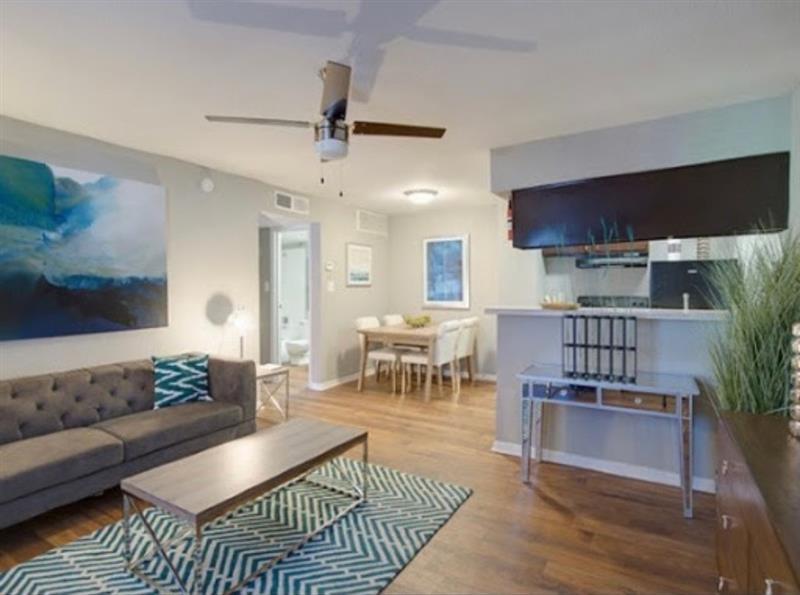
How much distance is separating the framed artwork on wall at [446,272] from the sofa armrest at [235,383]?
11.5 feet

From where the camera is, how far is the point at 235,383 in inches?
136

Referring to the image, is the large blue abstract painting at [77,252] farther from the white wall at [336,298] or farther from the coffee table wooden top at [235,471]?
the white wall at [336,298]

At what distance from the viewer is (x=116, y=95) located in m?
2.61

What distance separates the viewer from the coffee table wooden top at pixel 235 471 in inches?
72.2

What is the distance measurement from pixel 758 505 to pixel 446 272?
5.37 meters

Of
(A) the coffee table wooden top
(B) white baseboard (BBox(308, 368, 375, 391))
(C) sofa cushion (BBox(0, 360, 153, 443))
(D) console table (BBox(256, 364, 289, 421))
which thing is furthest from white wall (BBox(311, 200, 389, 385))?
(A) the coffee table wooden top

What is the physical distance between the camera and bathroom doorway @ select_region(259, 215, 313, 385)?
6.44 meters

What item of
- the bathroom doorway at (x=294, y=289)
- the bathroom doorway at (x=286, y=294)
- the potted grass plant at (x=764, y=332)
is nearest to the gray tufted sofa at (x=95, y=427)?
the bathroom doorway at (x=286, y=294)

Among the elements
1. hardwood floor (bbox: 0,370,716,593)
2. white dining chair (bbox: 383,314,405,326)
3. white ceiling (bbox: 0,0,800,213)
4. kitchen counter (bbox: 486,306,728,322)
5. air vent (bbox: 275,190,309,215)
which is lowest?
hardwood floor (bbox: 0,370,716,593)

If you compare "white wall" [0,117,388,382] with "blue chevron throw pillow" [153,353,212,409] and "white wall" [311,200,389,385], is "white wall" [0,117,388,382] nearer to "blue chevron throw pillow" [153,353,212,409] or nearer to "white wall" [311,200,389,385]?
"white wall" [311,200,389,385]

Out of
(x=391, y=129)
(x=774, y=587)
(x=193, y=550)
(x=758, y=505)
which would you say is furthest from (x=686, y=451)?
(x=193, y=550)

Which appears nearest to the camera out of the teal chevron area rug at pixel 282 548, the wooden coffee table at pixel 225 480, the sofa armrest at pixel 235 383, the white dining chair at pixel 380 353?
the wooden coffee table at pixel 225 480

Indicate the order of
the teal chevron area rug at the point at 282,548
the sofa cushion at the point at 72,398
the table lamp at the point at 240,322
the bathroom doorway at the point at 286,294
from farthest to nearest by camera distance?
the bathroom doorway at the point at 286,294 < the table lamp at the point at 240,322 < the sofa cushion at the point at 72,398 < the teal chevron area rug at the point at 282,548

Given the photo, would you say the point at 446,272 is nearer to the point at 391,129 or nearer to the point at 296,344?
the point at 296,344
